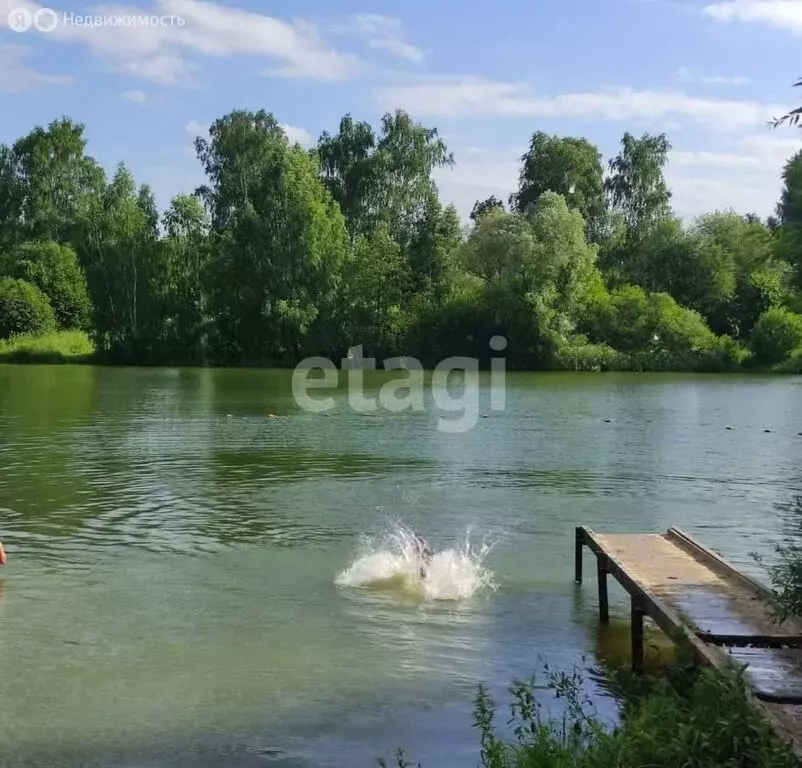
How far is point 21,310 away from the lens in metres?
94.6

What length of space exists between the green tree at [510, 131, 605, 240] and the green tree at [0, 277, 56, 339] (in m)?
44.0

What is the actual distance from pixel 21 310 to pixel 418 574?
88.7 metres

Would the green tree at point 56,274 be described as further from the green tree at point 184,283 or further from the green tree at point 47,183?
the green tree at point 184,283

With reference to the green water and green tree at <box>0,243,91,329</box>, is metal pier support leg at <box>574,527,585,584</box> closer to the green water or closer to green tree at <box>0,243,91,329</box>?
the green water

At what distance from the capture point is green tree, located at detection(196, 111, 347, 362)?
79500 mm

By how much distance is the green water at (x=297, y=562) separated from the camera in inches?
330

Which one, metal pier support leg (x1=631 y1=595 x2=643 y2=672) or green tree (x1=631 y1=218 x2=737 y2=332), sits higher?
green tree (x1=631 y1=218 x2=737 y2=332)

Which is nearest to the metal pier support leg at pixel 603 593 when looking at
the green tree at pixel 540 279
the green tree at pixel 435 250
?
the green tree at pixel 540 279

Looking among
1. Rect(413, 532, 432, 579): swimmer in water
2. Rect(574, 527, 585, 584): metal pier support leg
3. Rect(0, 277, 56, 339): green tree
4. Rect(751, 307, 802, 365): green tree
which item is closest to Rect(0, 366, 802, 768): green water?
Rect(574, 527, 585, 584): metal pier support leg

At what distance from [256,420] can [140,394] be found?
15062mm

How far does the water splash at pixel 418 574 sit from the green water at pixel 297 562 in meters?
0.26

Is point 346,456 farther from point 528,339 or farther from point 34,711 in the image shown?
point 528,339

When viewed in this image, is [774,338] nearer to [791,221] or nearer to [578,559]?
[578,559]

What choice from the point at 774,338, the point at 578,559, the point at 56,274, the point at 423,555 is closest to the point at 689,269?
the point at 774,338
